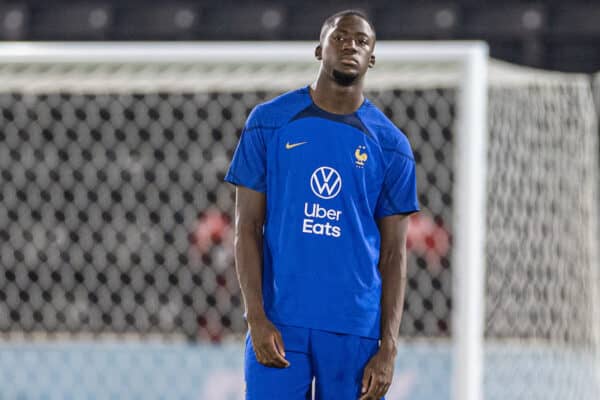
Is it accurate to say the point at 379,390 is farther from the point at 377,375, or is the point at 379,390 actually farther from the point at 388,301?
the point at 388,301

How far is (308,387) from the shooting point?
1723mm

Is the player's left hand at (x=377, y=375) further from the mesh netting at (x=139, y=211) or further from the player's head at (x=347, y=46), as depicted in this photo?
the mesh netting at (x=139, y=211)

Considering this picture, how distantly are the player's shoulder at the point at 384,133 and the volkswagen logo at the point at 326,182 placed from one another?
11cm

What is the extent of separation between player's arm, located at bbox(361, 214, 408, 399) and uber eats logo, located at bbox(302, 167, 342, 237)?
11 cm

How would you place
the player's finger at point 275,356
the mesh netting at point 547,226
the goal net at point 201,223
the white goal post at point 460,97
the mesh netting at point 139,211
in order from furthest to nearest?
the mesh netting at point 139,211 < the mesh netting at point 547,226 < the goal net at point 201,223 < the white goal post at point 460,97 < the player's finger at point 275,356

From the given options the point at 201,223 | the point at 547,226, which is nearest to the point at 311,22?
the point at 201,223

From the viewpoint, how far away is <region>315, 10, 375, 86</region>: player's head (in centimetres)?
171

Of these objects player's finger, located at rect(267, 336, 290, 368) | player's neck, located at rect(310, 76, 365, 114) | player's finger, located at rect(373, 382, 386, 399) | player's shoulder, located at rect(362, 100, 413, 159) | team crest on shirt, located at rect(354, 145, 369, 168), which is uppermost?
player's neck, located at rect(310, 76, 365, 114)

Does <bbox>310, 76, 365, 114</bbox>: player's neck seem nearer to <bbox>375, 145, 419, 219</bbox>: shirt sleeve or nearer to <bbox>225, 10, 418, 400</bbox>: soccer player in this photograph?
<bbox>225, 10, 418, 400</bbox>: soccer player

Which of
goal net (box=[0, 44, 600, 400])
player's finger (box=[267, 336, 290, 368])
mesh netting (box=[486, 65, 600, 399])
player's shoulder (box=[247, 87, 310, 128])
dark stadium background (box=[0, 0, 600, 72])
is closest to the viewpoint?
player's finger (box=[267, 336, 290, 368])

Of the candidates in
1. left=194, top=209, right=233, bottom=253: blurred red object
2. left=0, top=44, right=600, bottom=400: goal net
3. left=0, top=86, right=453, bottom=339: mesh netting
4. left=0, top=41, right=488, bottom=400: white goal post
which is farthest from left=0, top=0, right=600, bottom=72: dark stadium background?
left=0, top=41, right=488, bottom=400: white goal post

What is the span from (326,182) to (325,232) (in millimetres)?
90

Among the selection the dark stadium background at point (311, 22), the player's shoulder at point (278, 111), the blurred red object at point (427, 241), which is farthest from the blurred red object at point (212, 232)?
the player's shoulder at point (278, 111)

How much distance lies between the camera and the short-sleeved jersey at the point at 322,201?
1.73 m
